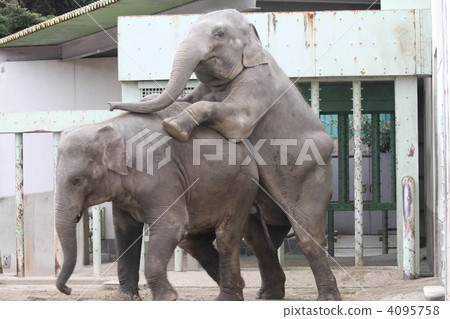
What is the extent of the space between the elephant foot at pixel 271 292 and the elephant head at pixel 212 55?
225 cm

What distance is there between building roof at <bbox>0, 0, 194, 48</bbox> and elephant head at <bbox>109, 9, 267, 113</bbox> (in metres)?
5.24

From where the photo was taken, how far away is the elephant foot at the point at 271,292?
9758 millimetres

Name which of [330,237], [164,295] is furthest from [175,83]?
[330,237]

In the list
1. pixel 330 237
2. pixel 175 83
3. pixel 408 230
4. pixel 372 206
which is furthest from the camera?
pixel 330 237

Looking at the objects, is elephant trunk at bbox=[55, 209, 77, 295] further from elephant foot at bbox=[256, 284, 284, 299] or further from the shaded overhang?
the shaded overhang

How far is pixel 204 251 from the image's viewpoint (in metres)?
9.46

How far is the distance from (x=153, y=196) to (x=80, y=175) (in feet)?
2.17

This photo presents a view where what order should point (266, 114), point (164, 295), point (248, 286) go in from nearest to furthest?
1. point (164, 295)
2. point (266, 114)
3. point (248, 286)

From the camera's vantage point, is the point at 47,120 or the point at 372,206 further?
the point at 372,206

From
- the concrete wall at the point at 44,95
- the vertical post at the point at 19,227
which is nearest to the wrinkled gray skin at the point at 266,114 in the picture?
the vertical post at the point at 19,227

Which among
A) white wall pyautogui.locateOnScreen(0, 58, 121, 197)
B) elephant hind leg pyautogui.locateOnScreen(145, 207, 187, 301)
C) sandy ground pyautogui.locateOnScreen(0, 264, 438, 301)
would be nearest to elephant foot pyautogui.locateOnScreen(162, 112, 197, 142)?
elephant hind leg pyautogui.locateOnScreen(145, 207, 187, 301)

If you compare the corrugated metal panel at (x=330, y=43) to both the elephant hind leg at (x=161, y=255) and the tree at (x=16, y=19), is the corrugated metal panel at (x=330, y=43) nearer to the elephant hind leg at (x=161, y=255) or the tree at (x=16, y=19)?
the elephant hind leg at (x=161, y=255)

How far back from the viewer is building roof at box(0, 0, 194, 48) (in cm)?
1420

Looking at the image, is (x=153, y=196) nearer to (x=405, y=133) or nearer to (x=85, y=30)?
(x=405, y=133)
